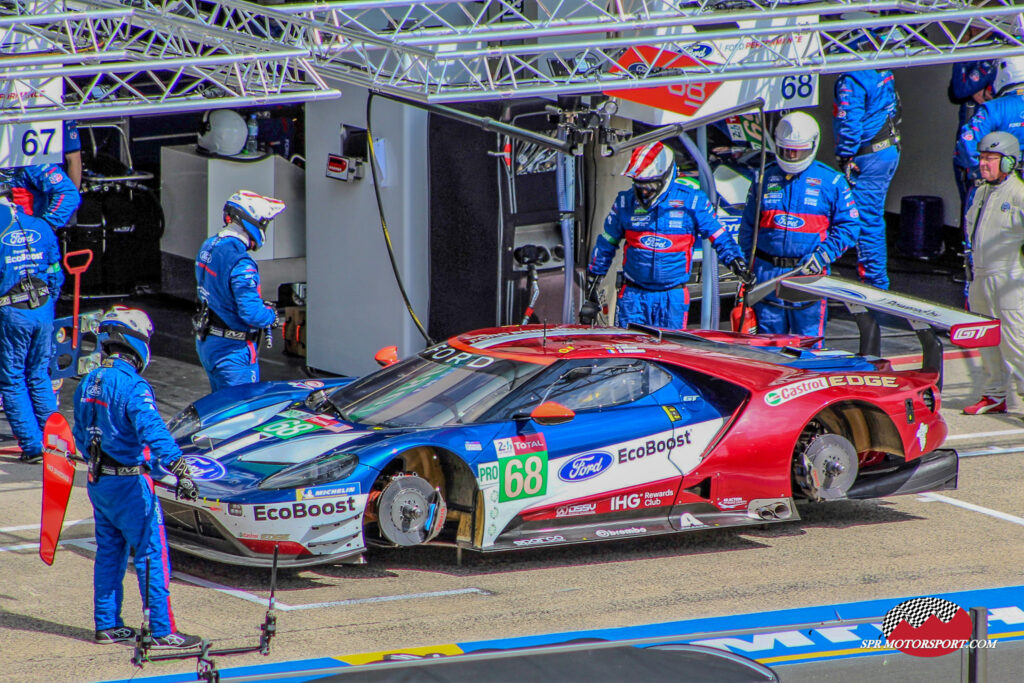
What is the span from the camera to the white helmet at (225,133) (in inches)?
529

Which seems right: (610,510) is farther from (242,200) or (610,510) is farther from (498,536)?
(242,200)

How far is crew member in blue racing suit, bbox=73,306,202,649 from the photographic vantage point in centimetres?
648

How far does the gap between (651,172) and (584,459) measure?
128 inches

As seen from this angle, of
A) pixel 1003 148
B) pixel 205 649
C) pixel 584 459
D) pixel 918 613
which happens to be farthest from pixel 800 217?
pixel 205 649

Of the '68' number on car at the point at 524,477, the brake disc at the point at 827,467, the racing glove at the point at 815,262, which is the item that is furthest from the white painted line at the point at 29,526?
the racing glove at the point at 815,262

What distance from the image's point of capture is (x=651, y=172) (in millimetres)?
10281

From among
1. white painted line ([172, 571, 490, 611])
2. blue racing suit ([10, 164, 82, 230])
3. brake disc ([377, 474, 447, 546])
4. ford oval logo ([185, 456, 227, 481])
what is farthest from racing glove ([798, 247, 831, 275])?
blue racing suit ([10, 164, 82, 230])

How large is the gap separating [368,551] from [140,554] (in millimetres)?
1816

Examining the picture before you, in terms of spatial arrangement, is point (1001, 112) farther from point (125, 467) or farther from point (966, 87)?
point (125, 467)

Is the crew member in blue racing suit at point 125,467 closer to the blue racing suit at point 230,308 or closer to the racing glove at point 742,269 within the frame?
the blue racing suit at point 230,308

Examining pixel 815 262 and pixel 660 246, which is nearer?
pixel 660 246

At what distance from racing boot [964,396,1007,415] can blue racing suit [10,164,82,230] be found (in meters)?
7.08

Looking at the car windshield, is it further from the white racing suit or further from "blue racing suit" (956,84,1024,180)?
"blue racing suit" (956,84,1024,180)

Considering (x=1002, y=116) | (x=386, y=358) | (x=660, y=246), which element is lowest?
(x=386, y=358)
